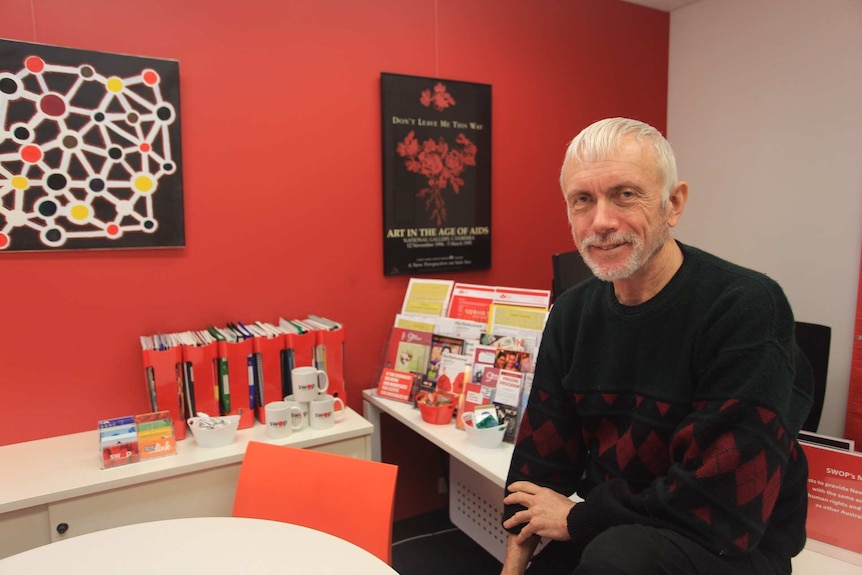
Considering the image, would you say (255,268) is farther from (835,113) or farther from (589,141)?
(835,113)

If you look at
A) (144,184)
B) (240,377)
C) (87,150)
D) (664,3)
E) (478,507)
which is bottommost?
(478,507)

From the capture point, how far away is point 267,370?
2104 mm

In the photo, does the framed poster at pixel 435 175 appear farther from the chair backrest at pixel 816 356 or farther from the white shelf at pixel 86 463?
the chair backrest at pixel 816 356

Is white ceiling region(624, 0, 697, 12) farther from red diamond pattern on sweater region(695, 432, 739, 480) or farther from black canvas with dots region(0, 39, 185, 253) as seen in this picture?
red diamond pattern on sweater region(695, 432, 739, 480)

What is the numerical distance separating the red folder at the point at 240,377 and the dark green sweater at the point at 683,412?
1098mm

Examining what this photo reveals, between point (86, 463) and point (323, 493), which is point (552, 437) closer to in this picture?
point (323, 493)

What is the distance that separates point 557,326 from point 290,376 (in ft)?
3.84

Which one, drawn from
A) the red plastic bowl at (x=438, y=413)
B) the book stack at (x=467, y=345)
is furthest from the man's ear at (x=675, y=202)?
the red plastic bowl at (x=438, y=413)

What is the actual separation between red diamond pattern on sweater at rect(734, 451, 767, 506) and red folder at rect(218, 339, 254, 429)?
1614 mm

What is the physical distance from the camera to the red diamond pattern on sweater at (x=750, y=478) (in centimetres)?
106

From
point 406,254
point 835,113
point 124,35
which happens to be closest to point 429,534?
point 406,254

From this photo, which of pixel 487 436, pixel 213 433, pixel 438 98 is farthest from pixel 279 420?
pixel 438 98

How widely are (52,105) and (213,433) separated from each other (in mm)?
1262

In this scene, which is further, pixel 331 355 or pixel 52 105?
pixel 331 355
